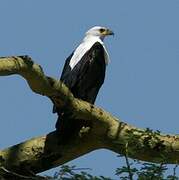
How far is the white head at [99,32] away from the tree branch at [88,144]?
240 centimetres

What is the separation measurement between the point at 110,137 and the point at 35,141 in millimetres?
671

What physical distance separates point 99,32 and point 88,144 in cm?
266

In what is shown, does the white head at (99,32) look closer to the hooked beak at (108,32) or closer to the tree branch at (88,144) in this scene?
the hooked beak at (108,32)

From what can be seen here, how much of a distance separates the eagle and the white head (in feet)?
2.84

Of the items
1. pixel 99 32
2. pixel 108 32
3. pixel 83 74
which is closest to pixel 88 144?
pixel 83 74

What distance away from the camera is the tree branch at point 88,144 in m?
6.96

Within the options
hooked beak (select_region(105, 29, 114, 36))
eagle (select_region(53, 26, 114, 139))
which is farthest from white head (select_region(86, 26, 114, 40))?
eagle (select_region(53, 26, 114, 139))

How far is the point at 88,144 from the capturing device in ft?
24.0

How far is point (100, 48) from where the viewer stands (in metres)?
8.41

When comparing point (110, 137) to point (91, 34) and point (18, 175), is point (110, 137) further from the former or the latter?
point (91, 34)

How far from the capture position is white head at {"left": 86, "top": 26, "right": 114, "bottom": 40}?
955 centimetres

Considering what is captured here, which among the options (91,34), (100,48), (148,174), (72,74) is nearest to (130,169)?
(148,174)

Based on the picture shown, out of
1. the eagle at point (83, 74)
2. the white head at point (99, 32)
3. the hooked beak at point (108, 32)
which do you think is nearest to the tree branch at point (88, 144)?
the eagle at point (83, 74)

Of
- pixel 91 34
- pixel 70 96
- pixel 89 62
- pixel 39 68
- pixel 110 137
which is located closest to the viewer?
pixel 39 68
